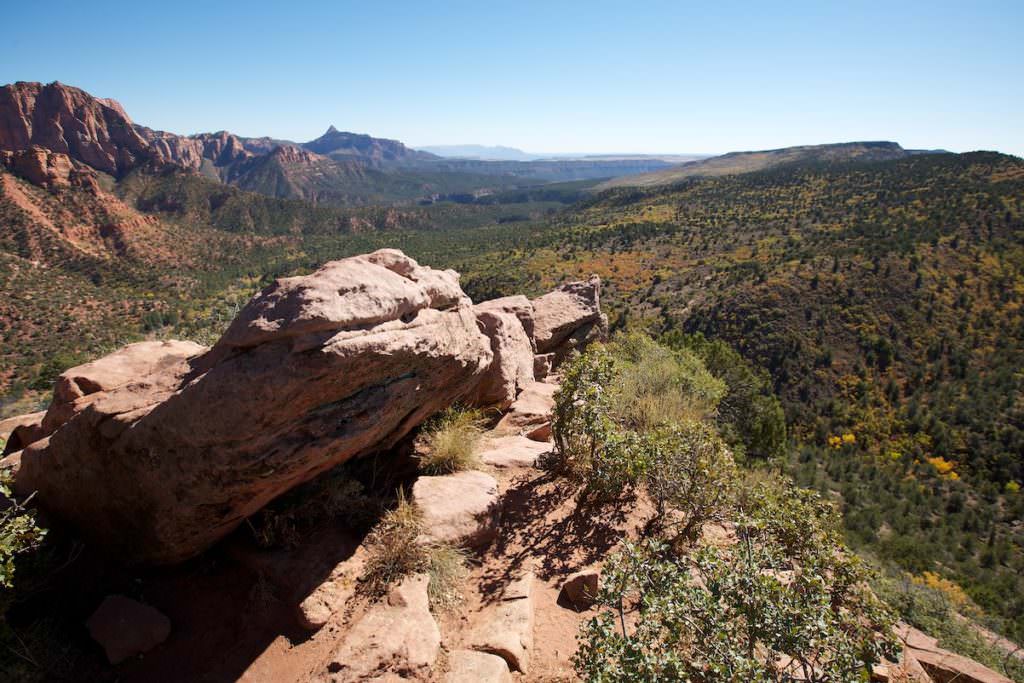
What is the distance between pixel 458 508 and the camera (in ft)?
25.7

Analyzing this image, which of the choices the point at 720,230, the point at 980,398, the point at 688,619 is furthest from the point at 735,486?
the point at 720,230

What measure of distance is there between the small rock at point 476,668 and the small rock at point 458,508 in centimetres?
179

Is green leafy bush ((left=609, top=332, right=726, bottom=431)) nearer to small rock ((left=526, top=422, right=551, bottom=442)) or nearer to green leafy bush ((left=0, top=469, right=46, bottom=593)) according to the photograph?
small rock ((left=526, top=422, right=551, bottom=442))

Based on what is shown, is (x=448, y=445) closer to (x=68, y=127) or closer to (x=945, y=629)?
(x=945, y=629)

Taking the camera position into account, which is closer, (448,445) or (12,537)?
(12,537)

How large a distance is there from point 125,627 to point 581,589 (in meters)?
6.10

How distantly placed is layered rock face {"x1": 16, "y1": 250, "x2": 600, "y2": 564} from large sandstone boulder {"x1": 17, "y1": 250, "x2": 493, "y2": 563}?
0.06ft

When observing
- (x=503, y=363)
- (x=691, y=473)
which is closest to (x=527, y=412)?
(x=503, y=363)

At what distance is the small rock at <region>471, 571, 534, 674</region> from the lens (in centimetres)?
601

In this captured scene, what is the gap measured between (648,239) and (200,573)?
100606 mm

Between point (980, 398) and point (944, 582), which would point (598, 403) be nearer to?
point (944, 582)

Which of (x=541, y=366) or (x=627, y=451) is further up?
(x=627, y=451)

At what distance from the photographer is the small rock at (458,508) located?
7500 mm

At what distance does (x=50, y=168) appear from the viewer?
96375 millimetres
